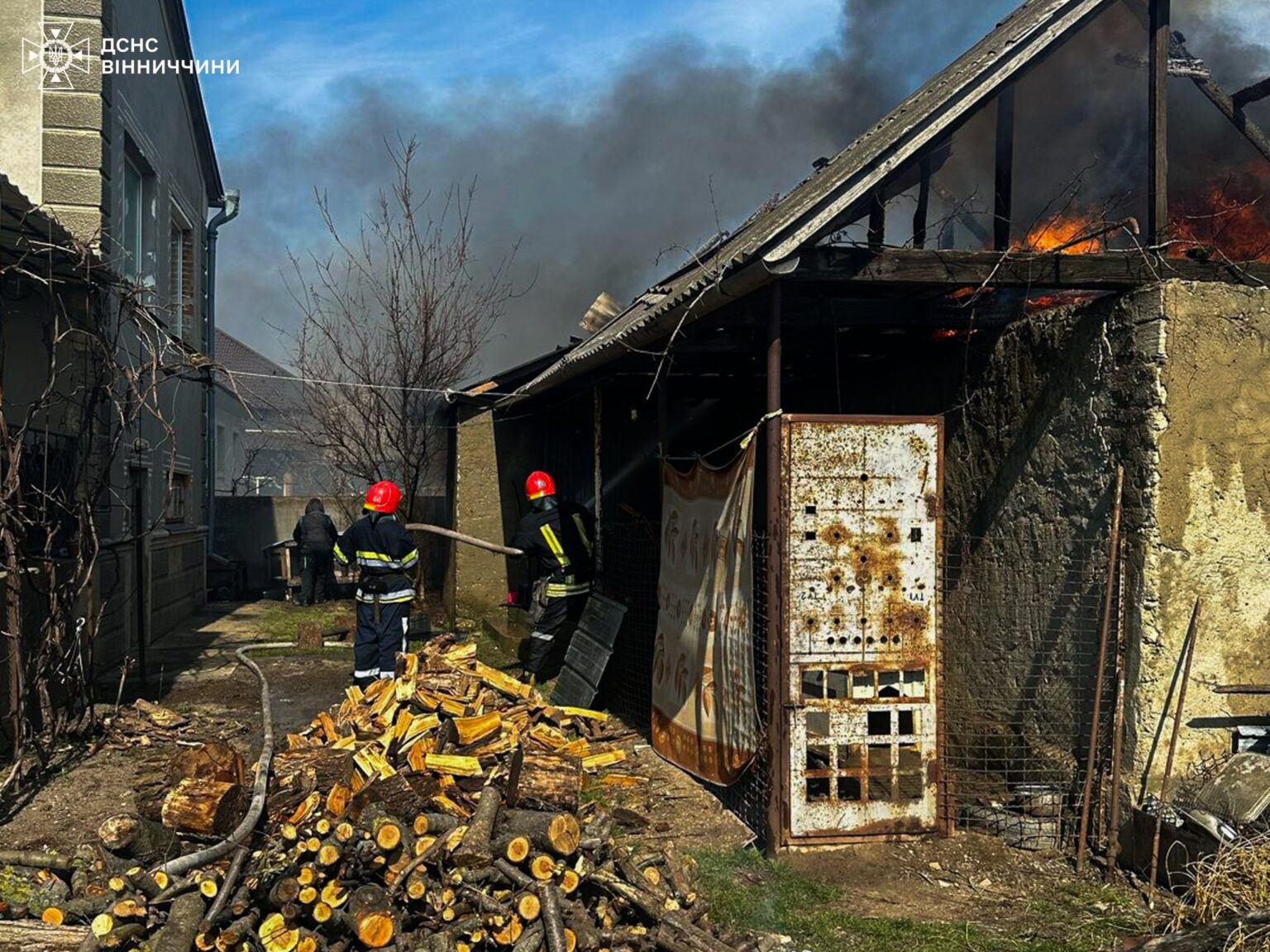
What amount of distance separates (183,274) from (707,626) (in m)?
12.3

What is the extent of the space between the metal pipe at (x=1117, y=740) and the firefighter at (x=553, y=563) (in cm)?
501

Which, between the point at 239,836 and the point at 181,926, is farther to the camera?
the point at 239,836

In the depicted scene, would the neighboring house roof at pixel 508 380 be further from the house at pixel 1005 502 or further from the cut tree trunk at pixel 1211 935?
the cut tree trunk at pixel 1211 935

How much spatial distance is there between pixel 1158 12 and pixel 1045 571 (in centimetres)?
341

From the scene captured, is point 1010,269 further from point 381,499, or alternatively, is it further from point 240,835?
point 381,499

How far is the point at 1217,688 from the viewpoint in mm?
5824

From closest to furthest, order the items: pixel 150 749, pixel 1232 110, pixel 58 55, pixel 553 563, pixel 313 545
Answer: pixel 1232 110
pixel 150 749
pixel 553 563
pixel 58 55
pixel 313 545

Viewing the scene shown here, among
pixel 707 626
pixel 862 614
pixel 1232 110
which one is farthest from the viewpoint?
pixel 1232 110

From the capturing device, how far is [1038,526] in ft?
22.0

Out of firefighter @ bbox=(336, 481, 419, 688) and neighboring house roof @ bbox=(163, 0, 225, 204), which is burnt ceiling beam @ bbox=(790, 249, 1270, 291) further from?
neighboring house roof @ bbox=(163, 0, 225, 204)

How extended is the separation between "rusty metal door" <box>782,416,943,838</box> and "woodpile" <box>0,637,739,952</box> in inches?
44.1

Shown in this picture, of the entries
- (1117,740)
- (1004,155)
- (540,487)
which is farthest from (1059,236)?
(540,487)

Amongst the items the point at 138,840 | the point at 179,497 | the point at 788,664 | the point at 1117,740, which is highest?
the point at 179,497

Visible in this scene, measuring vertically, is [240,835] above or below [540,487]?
below
